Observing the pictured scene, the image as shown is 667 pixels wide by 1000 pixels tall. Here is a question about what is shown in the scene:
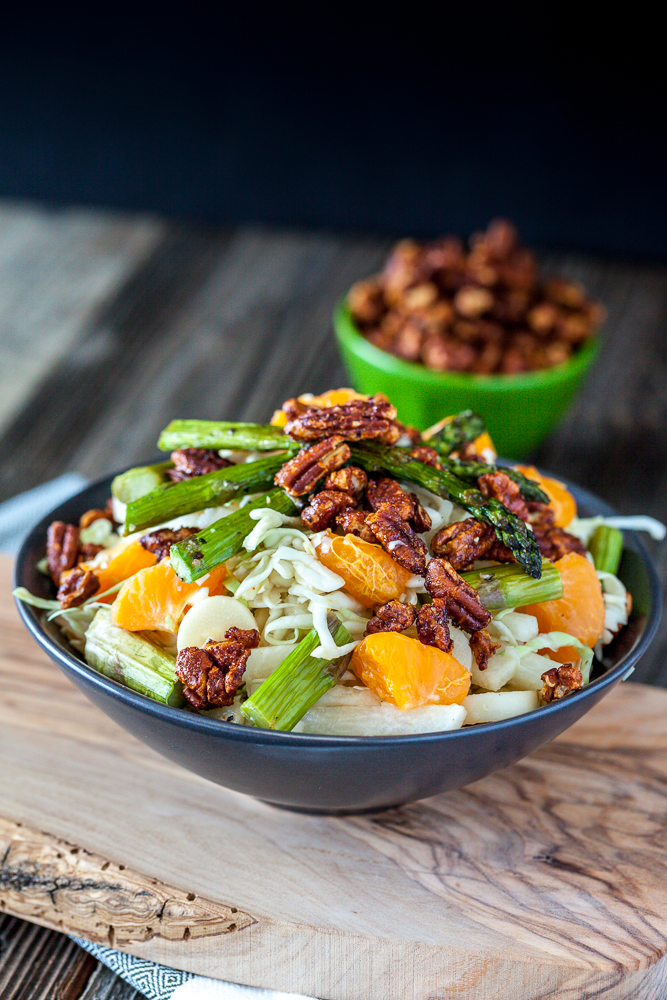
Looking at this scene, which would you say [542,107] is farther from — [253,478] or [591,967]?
[591,967]

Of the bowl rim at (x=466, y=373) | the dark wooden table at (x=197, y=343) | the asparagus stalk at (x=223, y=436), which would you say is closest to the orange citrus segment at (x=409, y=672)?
the asparagus stalk at (x=223, y=436)

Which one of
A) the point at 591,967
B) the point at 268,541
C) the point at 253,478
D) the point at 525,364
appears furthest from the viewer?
the point at 525,364

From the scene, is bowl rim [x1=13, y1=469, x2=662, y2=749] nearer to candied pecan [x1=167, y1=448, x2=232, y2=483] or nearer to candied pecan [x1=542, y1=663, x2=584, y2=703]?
candied pecan [x1=542, y1=663, x2=584, y2=703]

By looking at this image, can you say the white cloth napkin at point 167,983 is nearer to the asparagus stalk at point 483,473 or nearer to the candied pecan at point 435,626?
the candied pecan at point 435,626

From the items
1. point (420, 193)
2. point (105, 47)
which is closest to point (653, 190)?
point (420, 193)

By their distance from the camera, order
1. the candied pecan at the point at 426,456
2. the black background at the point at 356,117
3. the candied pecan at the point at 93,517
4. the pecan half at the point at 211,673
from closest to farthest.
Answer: the pecan half at the point at 211,673 < the candied pecan at the point at 426,456 < the candied pecan at the point at 93,517 < the black background at the point at 356,117

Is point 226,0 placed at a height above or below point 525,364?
above
